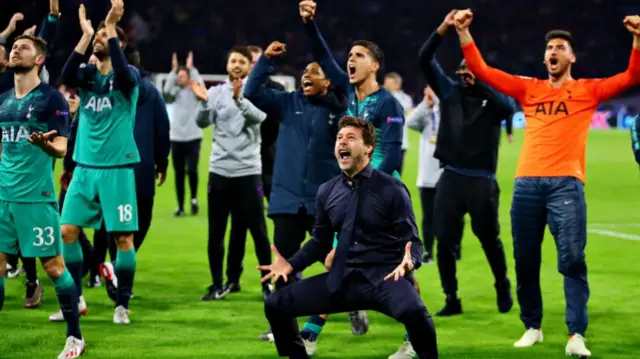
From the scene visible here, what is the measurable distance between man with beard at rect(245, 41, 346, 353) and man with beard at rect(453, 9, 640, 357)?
1.09 metres

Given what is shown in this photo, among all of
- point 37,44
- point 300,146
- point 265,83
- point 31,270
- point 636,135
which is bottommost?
point 31,270

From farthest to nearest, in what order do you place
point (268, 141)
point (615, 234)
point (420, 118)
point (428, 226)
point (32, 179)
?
point (615, 234) < point (420, 118) < point (428, 226) < point (268, 141) < point (32, 179)

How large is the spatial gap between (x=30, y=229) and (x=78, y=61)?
1.41 meters

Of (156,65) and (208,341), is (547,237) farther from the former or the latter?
(156,65)

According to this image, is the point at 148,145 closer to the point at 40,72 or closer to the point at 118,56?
the point at 40,72

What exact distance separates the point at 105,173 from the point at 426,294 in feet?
10.4

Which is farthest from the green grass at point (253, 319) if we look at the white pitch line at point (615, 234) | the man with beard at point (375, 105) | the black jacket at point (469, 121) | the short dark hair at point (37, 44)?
the short dark hair at point (37, 44)

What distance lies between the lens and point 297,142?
25.2ft

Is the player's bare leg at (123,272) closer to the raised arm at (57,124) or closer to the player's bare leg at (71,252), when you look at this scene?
the player's bare leg at (71,252)

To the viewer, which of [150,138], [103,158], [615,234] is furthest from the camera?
[615,234]

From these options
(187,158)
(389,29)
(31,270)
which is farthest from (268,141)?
(389,29)

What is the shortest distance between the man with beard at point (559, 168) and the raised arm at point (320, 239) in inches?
66.2

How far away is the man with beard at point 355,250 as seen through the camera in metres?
5.85

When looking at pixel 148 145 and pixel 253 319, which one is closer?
pixel 253 319
